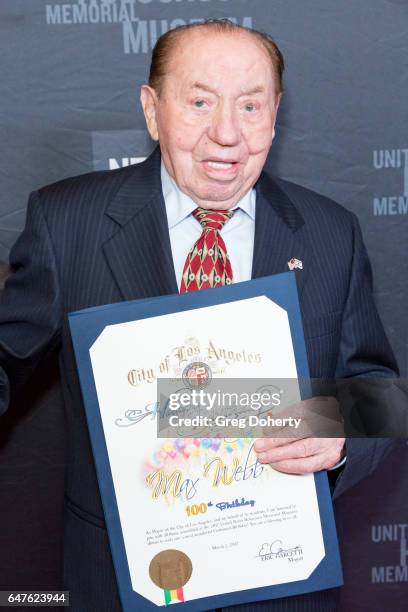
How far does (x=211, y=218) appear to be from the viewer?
1.64 metres

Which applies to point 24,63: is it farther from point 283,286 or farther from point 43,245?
point 283,286

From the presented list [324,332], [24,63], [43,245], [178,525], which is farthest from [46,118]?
[178,525]

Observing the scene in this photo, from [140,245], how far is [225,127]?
28cm

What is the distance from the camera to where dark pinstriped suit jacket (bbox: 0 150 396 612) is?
1.59m

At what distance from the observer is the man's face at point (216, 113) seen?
5.10 feet

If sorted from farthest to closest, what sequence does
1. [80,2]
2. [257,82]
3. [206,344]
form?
[80,2] → [257,82] → [206,344]

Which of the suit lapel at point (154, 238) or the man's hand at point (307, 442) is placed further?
the suit lapel at point (154, 238)

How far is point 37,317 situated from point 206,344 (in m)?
0.37

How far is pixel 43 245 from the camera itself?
5.25 ft

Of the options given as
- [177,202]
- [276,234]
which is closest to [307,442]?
[276,234]

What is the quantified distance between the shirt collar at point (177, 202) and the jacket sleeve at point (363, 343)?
25cm
